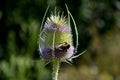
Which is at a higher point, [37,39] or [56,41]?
[56,41]

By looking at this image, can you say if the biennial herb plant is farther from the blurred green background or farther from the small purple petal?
the blurred green background

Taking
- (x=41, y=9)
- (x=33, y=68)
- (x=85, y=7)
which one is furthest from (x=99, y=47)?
(x=33, y=68)

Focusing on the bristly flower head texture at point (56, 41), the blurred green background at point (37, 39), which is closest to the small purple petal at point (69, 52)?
the bristly flower head texture at point (56, 41)

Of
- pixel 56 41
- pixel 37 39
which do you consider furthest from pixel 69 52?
pixel 37 39

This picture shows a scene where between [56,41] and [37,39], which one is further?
[37,39]

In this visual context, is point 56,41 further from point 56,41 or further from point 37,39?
point 37,39

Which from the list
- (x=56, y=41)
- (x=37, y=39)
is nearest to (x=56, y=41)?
(x=56, y=41)
